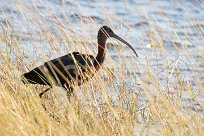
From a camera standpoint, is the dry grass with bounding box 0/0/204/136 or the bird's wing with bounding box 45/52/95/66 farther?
the bird's wing with bounding box 45/52/95/66

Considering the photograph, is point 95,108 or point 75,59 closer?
point 95,108

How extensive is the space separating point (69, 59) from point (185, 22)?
21.2 feet

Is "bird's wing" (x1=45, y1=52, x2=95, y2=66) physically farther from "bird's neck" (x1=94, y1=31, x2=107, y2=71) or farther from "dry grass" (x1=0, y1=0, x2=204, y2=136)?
"bird's neck" (x1=94, y1=31, x2=107, y2=71)

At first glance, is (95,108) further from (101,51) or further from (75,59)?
(101,51)

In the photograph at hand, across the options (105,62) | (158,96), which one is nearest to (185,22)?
(105,62)

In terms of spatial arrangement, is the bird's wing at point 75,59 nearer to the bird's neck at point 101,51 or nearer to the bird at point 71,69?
the bird at point 71,69

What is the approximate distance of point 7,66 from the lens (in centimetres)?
580

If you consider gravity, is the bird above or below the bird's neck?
above

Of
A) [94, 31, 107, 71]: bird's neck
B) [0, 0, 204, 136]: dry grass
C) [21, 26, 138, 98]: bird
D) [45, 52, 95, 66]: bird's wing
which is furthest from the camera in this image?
[94, 31, 107, 71]: bird's neck

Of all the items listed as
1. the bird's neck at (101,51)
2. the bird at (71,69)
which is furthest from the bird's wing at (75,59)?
the bird's neck at (101,51)

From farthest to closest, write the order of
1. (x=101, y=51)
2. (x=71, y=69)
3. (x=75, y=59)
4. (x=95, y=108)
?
(x=101, y=51), (x=71, y=69), (x=75, y=59), (x=95, y=108)

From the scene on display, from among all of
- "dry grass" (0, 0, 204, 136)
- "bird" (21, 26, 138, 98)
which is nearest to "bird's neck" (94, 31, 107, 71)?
"bird" (21, 26, 138, 98)

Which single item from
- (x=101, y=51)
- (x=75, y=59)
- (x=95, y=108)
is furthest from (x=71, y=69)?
(x=95, y=108)

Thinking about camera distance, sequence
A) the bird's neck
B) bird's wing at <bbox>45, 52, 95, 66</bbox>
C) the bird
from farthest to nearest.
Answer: the bird's neck, bird's wing at <bbox>45, 52, 95, 66</bbox>, the bird
